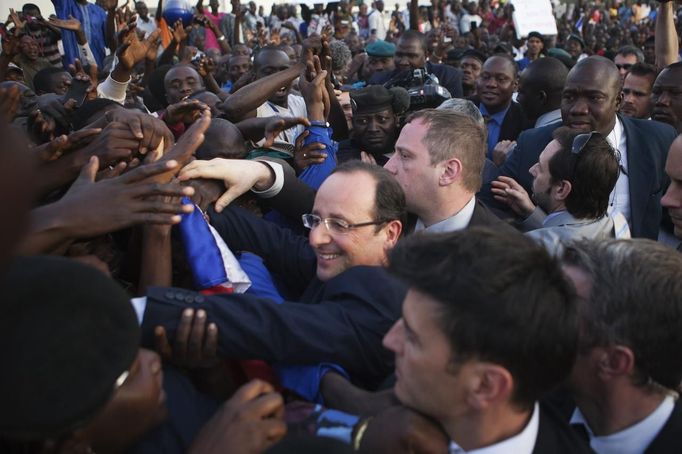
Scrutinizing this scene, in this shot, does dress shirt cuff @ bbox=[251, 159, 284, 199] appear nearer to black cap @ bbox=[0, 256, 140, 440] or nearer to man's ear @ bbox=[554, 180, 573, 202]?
man's ear @ bbox=[554, 180, 573, 202]

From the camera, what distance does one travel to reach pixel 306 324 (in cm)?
177

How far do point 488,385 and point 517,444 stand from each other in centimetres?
17

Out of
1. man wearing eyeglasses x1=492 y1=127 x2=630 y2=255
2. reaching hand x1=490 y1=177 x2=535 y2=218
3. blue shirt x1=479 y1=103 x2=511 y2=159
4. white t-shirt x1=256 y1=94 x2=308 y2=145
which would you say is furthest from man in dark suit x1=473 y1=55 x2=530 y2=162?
man wearing eyeglasses x1=492 y1=127 x2=630 y2=255

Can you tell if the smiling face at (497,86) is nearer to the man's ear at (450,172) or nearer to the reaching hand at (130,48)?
the reaching hand at (130,48)

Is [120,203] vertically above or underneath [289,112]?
above

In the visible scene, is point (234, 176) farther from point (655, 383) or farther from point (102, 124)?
point (655, 383)

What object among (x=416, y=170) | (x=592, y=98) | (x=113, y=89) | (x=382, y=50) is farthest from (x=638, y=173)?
(x=382, y=50)

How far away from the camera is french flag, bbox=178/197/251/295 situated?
2035mm

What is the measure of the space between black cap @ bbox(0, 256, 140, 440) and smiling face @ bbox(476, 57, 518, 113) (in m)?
5.22

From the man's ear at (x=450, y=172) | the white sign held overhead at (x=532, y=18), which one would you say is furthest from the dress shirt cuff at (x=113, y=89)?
the white sign held overhead at (x=532, y=18)

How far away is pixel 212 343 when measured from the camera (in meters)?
1.67

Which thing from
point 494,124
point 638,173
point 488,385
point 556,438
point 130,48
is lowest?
point 494,124

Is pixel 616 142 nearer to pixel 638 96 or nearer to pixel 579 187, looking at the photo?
pixel 579 187

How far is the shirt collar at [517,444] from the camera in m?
1.41
